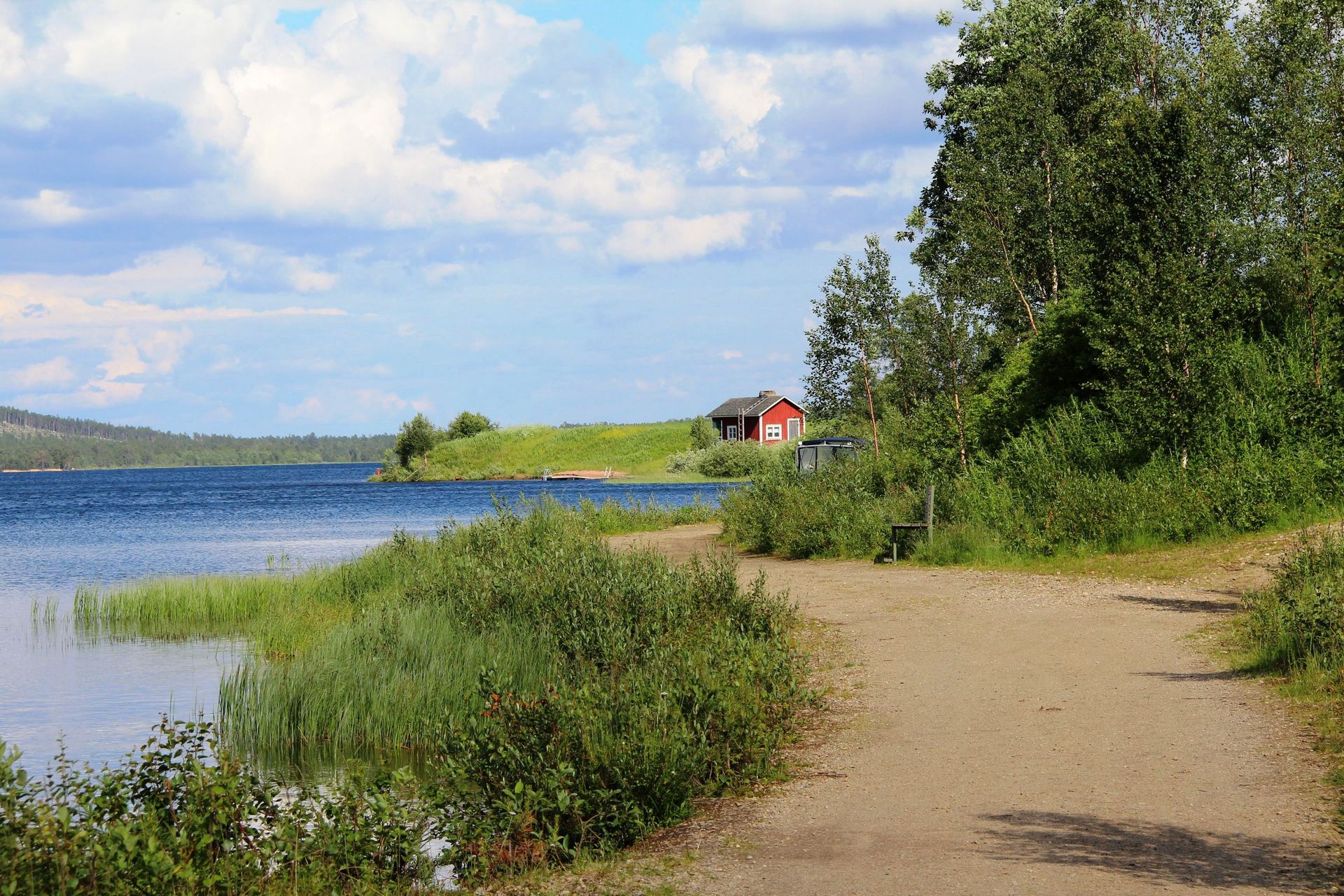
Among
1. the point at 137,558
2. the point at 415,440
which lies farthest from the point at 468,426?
the point at 137,558

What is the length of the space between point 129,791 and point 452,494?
71389 mm

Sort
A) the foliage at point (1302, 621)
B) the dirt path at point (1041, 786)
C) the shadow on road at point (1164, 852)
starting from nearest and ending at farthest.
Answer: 1. the shadow on road at point (1164, 852)
2. the dirt path at point (1041, 786)
3. the foliage at point (1302, 621)

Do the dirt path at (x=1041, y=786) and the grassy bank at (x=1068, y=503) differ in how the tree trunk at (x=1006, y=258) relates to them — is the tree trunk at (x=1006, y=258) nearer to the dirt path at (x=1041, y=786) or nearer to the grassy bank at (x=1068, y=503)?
the grassy bank at (x=1068, y=503)

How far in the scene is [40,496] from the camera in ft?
302

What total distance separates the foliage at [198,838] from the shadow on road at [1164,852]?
3359 millimetres

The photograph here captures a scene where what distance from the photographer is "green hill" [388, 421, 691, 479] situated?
370 ft

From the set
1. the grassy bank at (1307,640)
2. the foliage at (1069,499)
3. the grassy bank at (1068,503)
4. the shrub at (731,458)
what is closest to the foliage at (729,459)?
the shrub at (731,458)

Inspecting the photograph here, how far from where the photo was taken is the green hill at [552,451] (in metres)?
113

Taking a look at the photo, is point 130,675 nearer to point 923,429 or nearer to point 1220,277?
point 923,429

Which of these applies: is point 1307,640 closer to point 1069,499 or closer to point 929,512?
point 1069,499

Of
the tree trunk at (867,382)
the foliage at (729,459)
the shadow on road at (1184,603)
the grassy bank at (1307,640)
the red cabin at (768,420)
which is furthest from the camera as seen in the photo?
the red cabin at (768,420)

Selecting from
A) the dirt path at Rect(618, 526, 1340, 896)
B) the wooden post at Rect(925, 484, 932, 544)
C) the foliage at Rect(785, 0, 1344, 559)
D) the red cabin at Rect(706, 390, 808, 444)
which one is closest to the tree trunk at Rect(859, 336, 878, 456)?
the foliage at Rect(785, 0, 1344, 559)

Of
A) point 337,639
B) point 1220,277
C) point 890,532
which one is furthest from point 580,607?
point 1220,277

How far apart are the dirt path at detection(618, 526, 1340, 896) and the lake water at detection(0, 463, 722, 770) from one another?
6009 mm
